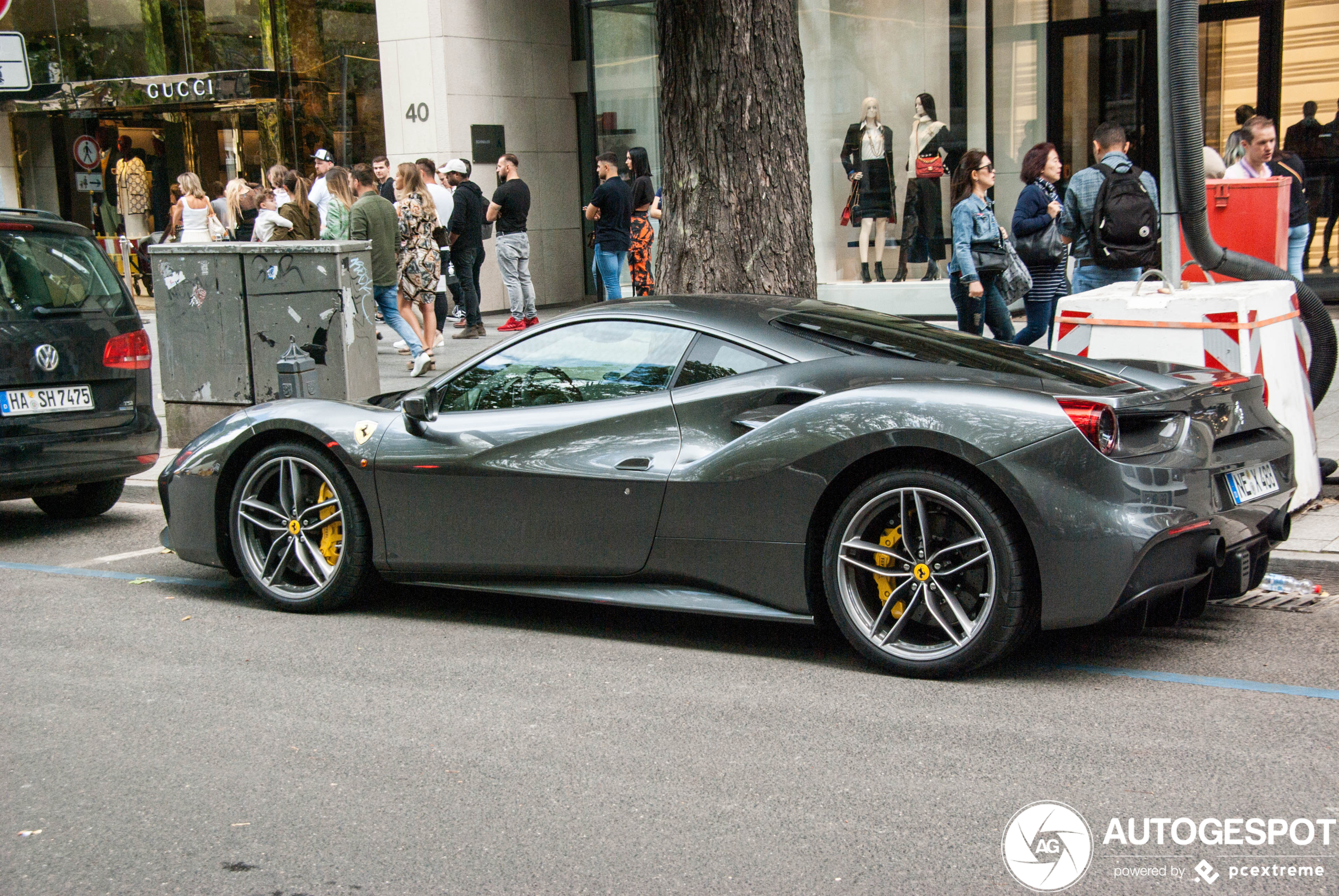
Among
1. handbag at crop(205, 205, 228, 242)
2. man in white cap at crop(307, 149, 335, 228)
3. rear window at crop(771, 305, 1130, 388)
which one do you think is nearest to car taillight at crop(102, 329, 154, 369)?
rear window at crop(771, 305, 1130, 388)

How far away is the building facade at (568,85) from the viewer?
563 inches

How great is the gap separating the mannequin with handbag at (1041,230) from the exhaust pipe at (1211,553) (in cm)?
554

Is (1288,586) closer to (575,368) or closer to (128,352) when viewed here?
(575,368)

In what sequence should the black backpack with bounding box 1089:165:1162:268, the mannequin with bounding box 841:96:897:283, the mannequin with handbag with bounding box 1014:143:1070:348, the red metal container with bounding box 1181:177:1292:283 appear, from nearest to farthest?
the red metal container with bounding box 1181:177:1292:283, the black backpack with bounding box 1089:165:1162:268, the mannequin with handbag with bounding box 1014:143:1070:348, the mannequin with bounding box 841:96:897:283

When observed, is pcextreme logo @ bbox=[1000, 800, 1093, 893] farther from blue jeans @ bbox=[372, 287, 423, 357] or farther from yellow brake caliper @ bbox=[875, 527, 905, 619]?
blue jeans @ bbox=[372, 287, 423, 357]

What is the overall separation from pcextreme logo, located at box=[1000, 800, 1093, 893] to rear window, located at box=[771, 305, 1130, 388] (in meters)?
1.61

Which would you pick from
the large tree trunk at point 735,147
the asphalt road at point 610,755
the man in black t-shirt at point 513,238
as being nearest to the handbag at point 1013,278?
the large tree trunk at point 735,147

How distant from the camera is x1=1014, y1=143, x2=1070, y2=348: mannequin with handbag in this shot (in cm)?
990

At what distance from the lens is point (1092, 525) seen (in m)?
4.21

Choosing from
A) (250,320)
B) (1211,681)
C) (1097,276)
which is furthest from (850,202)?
(1211,681)

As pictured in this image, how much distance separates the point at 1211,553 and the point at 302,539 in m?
3.59

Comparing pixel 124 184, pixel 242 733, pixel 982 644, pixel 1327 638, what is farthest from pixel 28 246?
pixel 124 184

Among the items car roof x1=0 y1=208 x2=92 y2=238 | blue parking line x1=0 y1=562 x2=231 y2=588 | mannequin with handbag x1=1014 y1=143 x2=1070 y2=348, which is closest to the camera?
blue parking line x1=0 y1=562 x2=231 y2=588

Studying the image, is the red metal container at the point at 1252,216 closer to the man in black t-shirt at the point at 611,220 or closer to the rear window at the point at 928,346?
the rear window at the point at 928,346
